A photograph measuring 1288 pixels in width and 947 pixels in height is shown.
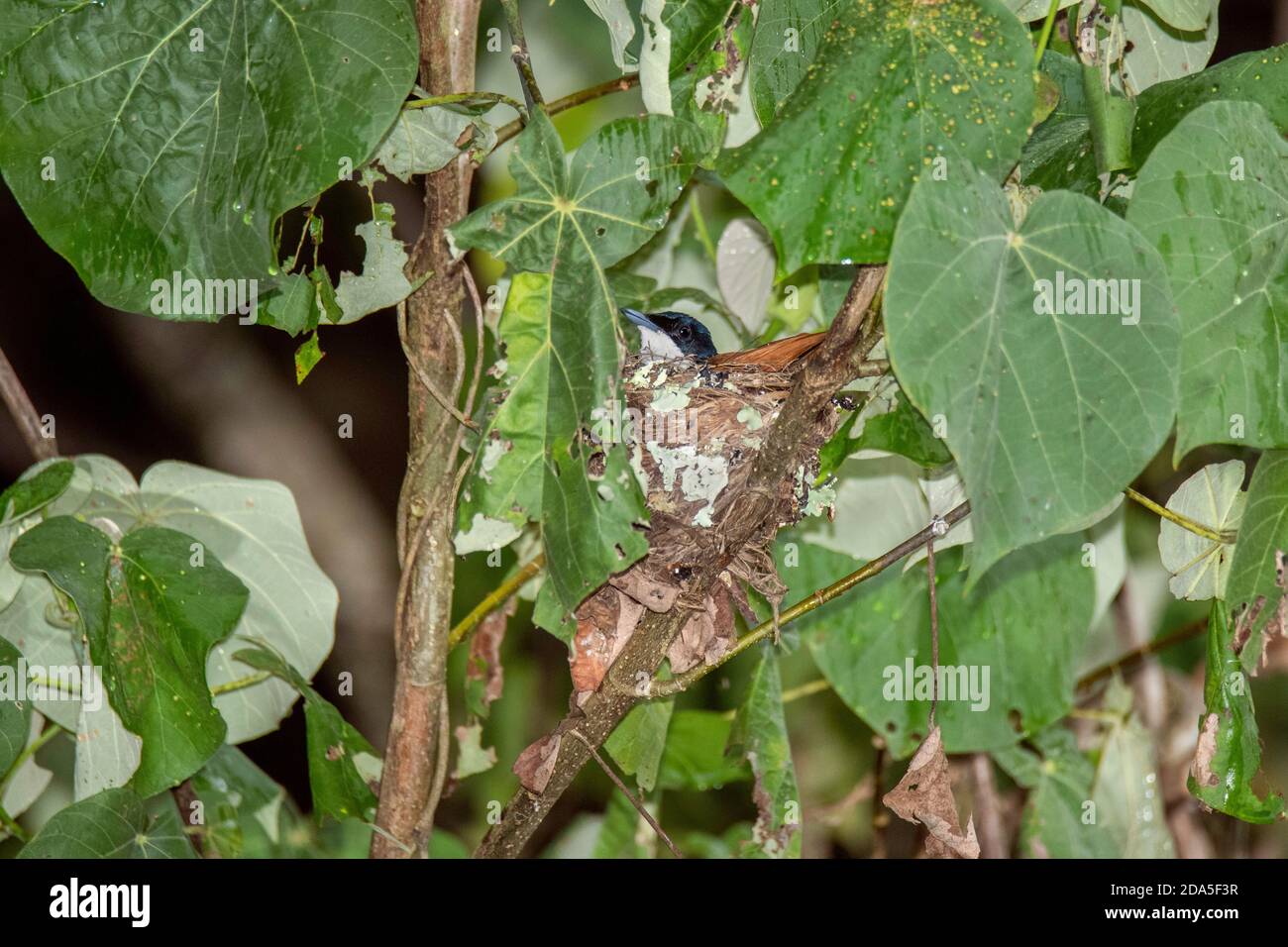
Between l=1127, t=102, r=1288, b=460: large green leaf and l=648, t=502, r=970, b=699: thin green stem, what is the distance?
0.31 m

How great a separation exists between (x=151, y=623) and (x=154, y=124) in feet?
2.11

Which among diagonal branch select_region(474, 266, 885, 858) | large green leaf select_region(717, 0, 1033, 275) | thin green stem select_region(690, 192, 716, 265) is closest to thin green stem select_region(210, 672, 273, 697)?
diagonal branch select_region(474, 266, 885, 858)

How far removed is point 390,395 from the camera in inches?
148

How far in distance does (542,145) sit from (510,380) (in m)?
0.27

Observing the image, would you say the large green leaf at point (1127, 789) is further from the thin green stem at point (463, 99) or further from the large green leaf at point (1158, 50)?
the thin green stem at point (463, 99)

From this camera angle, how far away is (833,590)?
4.91ft

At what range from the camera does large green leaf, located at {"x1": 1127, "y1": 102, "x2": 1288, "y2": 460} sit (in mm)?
1194

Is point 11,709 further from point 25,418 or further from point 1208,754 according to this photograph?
point 1208,754

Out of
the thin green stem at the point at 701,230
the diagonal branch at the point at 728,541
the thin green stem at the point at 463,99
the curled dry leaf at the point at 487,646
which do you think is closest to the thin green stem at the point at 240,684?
the curled dry leaf at the point at 487,646

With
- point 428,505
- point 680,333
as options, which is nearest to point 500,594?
point 428,505

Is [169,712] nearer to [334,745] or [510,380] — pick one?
[334,745]

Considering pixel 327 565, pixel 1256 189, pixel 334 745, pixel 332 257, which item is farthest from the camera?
pixel 327 565

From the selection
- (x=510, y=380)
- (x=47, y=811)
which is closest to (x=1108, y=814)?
(x=510, y=380)

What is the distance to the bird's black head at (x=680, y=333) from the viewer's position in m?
2.60
